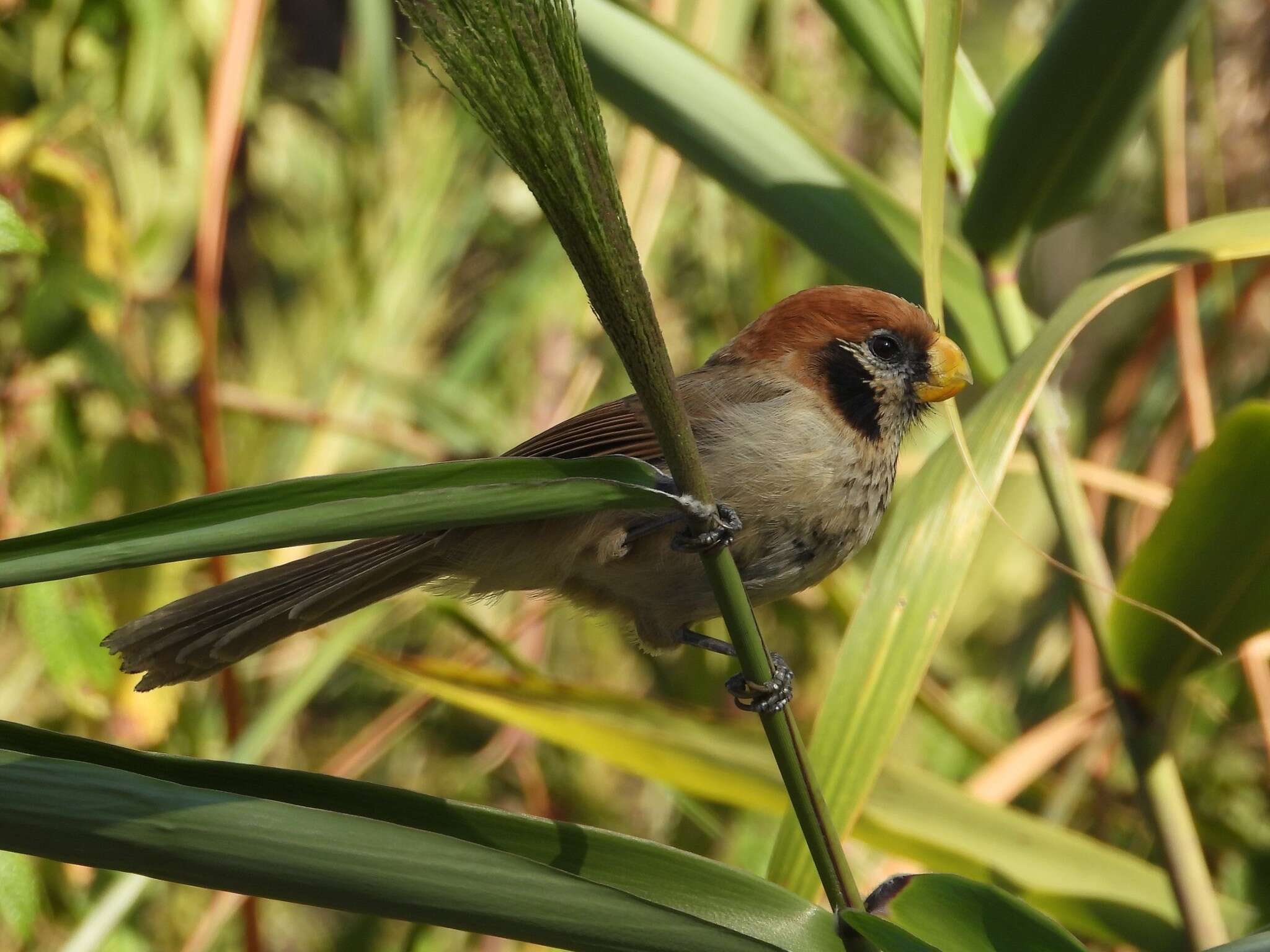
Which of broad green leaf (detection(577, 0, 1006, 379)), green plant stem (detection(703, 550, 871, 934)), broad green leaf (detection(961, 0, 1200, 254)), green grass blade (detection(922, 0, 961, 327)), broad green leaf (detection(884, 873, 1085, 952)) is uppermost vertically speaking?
broad green leaf (detection(577, 0, 1006, 379))

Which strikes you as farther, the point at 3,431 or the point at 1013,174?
the point at 3,431

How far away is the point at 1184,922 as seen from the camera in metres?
1.69

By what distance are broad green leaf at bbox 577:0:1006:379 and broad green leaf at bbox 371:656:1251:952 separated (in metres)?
0.76

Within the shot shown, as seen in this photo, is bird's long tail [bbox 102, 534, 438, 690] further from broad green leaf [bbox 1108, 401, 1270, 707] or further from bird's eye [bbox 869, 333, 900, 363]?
broad green leaf [bbox 1108, 401, 1270, 707]

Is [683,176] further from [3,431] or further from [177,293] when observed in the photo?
[3,431]

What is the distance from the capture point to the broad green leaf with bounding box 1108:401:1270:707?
5.23 feet

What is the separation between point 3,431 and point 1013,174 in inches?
68.6

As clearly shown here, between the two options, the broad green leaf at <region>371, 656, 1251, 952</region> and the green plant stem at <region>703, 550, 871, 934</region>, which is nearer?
the green plant stem at <region>703, 550, 871, 934</region>

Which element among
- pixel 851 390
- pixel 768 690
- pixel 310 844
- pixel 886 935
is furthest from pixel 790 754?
pixel 851 390

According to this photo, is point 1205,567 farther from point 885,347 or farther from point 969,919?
point 969,919

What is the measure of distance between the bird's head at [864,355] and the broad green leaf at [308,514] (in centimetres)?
90

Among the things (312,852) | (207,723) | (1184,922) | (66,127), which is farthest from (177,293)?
(1184,922)

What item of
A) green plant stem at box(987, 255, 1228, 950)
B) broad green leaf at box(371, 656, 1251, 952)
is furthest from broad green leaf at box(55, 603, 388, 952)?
green plant stem at box(987, 255, 1228, 950)

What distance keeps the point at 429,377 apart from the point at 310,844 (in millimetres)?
2490
